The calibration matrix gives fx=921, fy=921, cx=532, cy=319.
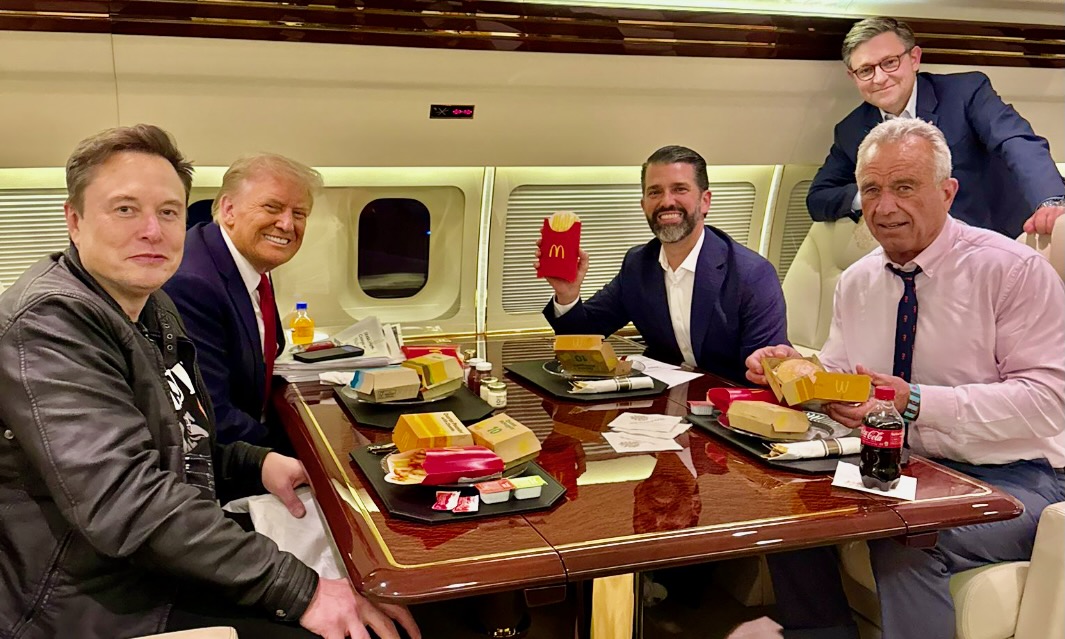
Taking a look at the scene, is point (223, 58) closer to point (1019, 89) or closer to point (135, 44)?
point (135, 44)

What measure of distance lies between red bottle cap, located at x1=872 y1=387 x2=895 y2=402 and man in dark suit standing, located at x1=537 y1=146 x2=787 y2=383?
1078mm

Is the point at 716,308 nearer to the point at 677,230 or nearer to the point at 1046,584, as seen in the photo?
the point at 677,230

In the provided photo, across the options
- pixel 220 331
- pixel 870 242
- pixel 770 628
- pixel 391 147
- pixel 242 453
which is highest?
pixel 391 147

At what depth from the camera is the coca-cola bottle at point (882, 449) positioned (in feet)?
6.68

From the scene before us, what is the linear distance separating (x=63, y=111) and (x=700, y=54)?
2641 millimetres

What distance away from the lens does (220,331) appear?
294 centimetres

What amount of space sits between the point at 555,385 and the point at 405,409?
53 centimetres

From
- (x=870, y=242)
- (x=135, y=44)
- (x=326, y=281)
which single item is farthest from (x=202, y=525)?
(x=870, y=242)

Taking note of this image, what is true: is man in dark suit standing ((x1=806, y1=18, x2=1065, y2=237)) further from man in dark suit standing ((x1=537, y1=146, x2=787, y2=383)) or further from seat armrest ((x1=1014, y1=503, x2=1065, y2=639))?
seat armrest ((x1=1014, y1=503, x2=1065, y2=639))

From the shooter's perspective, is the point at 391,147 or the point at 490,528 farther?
the point at 391,147

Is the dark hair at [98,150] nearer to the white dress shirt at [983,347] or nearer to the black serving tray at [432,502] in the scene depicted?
the black serving tray at [432,502]

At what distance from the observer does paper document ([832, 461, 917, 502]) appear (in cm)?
202

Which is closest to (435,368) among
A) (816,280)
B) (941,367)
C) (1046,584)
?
(941,367)

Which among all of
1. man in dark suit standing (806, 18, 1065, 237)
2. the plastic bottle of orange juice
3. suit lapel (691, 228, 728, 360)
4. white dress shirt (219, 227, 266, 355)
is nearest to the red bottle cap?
suit lapel (691, 228, 728, 360)
